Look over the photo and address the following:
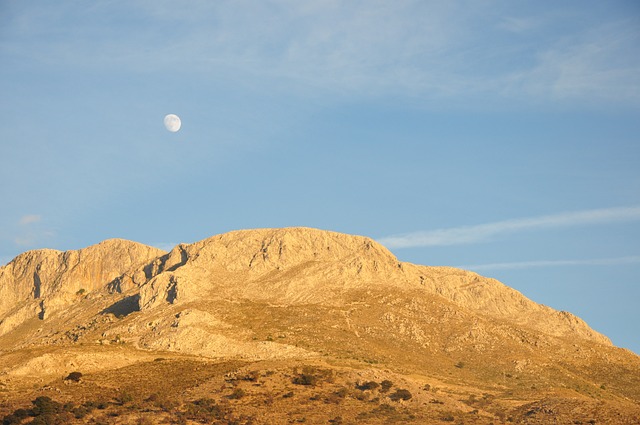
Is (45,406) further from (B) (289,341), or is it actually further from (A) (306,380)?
(B) (289,341)

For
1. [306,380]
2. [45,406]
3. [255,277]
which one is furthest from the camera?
[255,277]

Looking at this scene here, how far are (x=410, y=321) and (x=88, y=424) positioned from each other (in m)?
61.2

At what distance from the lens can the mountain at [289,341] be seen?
3440 inches

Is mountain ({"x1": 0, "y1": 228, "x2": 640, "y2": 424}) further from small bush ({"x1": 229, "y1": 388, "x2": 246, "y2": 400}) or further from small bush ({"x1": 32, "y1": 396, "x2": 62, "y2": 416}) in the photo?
small bush ({"x1": 32, "y1": 396, "x2": 62, "y2": 416})

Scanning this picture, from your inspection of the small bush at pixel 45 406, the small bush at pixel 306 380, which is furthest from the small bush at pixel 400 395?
the small bush at pixel 45 406

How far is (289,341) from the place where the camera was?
381 feet

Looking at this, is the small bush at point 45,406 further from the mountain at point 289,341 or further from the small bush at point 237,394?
the small bush at point 237,394

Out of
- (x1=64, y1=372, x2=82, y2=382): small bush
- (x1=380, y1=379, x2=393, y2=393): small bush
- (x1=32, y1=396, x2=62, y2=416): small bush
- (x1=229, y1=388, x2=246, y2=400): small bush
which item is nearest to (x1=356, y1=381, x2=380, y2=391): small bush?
(x1=380, y1=379, x2=393, y2=393): small bush

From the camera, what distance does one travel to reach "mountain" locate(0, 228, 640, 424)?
8738 cm

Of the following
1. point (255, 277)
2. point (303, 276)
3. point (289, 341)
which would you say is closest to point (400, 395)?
point (289, 341)

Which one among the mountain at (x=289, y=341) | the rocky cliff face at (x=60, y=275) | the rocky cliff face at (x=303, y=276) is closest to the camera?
the mountain at (x=289, y=341)

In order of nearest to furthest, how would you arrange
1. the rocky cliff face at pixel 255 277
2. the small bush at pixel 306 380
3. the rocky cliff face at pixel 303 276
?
the small bush at pixel 306 380
the rocky cliff face at pixel 303 276
the rocky cliff face at pixel 255 277

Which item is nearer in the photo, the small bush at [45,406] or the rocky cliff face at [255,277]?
the small bush at [45,406]

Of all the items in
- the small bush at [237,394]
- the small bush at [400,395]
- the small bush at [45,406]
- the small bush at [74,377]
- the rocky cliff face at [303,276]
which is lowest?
the small bush at [45,406]
